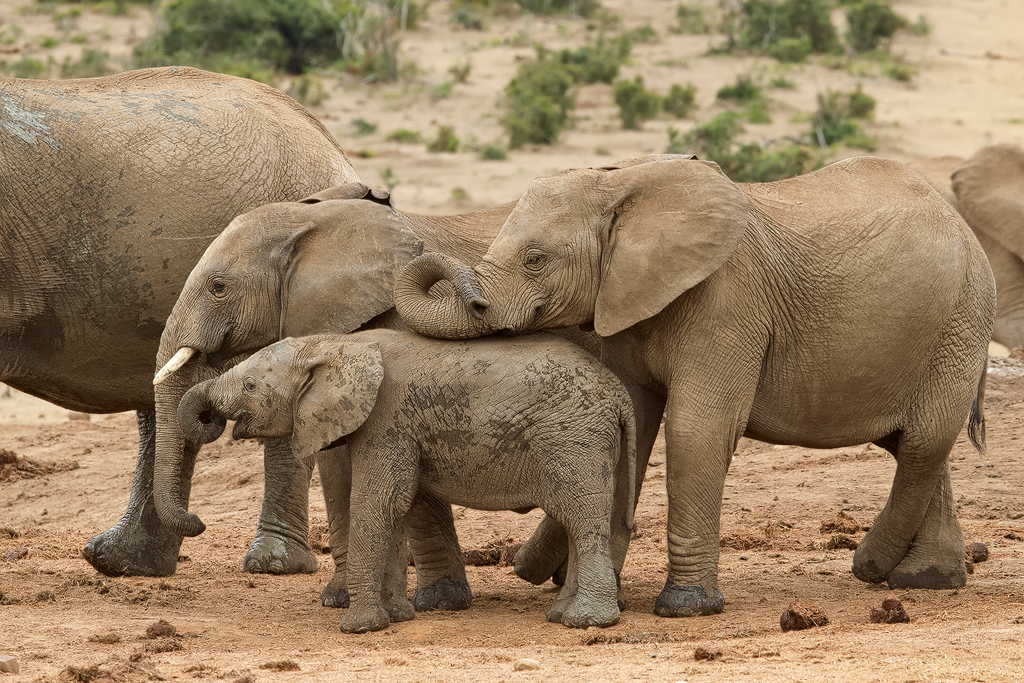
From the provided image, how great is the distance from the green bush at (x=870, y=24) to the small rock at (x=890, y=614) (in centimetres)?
2009

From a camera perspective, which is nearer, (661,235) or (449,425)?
(449,425)

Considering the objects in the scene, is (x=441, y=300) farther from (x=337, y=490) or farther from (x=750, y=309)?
(x=750, y=309)

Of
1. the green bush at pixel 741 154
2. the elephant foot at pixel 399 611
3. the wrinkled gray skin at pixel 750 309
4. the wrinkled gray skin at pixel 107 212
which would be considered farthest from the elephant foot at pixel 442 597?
the green bush at pixel 741 154

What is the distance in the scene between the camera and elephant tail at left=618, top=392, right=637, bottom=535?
18.6 feet

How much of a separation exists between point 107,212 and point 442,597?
219cm

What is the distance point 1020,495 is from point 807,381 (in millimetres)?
2491

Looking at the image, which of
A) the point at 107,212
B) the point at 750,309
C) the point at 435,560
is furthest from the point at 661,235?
the point at 107,212

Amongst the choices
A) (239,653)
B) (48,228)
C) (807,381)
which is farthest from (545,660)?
(48,228)

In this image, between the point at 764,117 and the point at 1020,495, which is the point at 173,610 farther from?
the point at 764,117

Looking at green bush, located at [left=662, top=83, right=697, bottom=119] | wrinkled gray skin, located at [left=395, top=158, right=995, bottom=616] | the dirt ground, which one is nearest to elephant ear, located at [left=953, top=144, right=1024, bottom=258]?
the dirt ground

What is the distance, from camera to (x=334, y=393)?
552cm

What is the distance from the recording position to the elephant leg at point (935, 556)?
6430 mm

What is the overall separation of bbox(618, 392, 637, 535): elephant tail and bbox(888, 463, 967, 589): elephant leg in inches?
52.8

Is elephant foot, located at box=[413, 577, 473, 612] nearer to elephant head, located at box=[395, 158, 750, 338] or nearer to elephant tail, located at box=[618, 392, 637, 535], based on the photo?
elephant tail, located at box=[618, 392, 637, 535]
